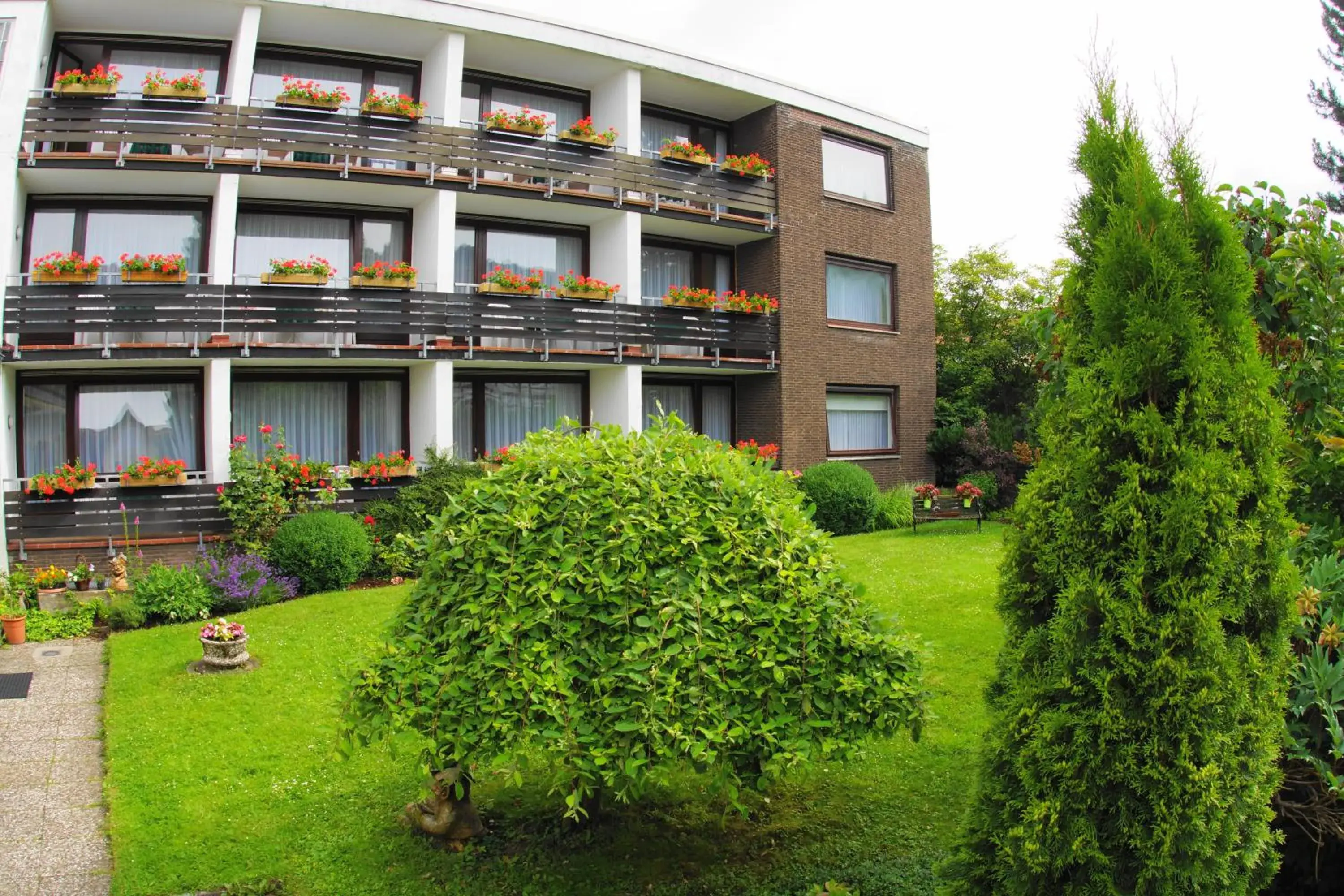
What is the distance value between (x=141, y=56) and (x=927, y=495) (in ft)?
56.6

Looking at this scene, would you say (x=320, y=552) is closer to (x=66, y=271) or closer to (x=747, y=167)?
(x=66, y=271)

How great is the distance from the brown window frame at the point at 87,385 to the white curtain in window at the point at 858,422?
13178 millimetres

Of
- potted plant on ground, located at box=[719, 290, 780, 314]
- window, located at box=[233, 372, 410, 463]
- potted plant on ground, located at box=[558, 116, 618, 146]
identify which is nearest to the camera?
window, located at box=[233, 372, 410, 463]

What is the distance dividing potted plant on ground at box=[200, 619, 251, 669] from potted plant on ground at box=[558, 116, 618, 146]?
11.8 metres

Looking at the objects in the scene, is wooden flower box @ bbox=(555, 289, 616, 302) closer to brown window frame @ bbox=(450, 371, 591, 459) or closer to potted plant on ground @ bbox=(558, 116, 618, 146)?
brown window frame @ bbox=(450, 371, 591, 459)

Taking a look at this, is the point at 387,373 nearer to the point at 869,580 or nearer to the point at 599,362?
the point at 599,362

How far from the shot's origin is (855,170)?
22.0 meters

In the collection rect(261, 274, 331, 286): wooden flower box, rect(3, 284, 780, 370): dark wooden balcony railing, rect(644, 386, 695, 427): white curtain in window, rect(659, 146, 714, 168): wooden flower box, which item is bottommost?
rect(644, 386, 695, 427): white curtain in window

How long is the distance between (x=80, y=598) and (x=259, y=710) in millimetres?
6703

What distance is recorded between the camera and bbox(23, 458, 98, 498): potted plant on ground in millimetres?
13523

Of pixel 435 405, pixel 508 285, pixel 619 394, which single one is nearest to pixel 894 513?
pixel 619 394

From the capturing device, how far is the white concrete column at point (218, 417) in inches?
578

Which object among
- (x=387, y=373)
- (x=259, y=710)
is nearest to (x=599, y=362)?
(x=387, y=373)

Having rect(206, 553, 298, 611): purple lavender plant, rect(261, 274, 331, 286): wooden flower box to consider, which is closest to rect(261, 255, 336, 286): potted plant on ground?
rect(261, 274, 331, 286): wooden flower box
